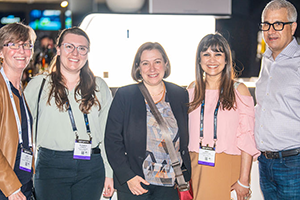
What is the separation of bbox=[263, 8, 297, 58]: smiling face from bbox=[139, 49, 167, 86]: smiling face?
26.1 inches

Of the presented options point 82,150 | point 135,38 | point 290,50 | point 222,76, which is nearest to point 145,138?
point 82,150

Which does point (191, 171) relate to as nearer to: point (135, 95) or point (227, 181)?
point (227, 181)

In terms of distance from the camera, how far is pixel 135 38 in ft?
10.8

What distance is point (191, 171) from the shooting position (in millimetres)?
1822

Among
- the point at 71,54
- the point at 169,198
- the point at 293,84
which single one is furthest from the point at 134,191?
the point at 293,84

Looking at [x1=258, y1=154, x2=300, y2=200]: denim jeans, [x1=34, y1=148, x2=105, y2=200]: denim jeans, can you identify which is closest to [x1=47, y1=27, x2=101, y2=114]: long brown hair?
[x1=34, y1=148, x2=105, y2=200]: denim jeans

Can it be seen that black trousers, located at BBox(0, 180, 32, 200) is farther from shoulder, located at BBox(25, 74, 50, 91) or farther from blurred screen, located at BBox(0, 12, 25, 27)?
blurred screen, located at BBox(0, 12, 25, 27)

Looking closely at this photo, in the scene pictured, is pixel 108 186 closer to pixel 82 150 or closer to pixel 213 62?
pixel 82 150

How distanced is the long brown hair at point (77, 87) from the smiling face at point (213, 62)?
675 mm

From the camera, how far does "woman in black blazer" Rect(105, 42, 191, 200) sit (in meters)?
1.65

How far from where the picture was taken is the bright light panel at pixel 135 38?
3.25 meters

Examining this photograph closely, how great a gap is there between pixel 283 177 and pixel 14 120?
1.48 metres

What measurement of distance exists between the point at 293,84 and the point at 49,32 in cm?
671

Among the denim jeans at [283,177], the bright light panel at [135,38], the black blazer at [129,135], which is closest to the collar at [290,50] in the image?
the denim jeans at [283,177]
